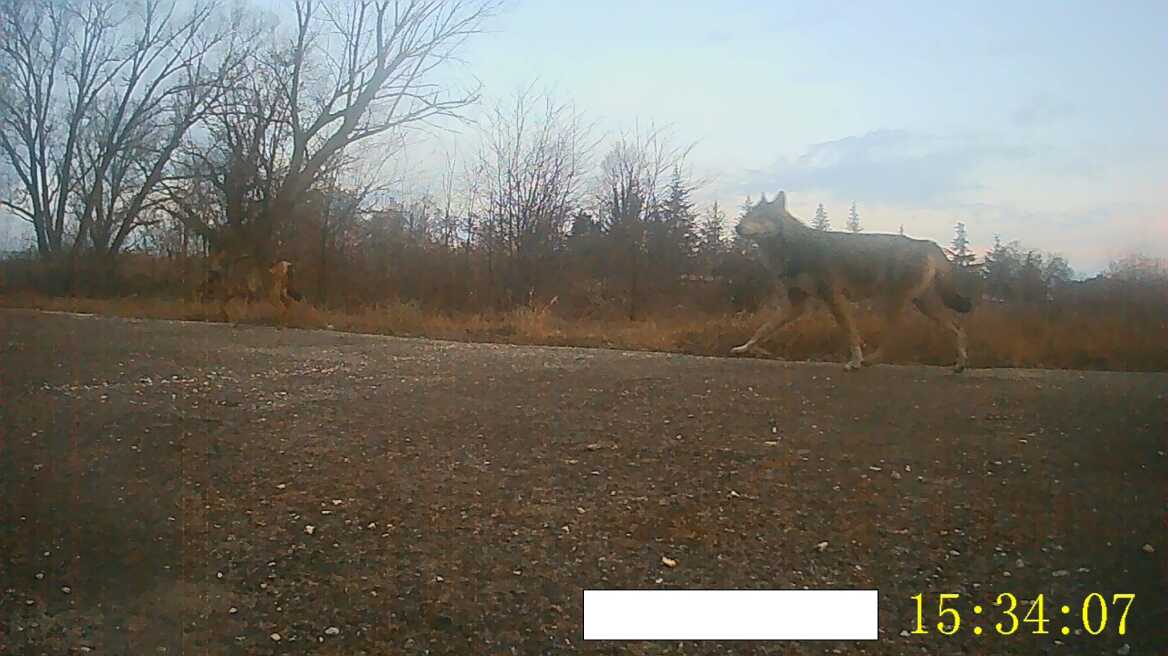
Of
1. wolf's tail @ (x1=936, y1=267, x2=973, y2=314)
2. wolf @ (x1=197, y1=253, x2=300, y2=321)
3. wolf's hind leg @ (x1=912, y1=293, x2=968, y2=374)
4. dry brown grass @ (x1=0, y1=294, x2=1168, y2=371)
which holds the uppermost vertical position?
wolf @ (x1=197, y1=253, x2=300, y2=321)

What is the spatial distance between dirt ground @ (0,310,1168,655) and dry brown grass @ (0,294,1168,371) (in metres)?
1.12

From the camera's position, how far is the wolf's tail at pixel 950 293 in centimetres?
755

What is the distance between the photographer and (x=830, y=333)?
8.91m

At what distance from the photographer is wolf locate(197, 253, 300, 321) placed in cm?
1741

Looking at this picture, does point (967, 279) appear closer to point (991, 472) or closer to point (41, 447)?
point (991, 472)

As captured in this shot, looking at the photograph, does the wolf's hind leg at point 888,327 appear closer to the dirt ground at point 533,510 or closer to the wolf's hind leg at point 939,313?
the wolf's hind leg at point 939,313

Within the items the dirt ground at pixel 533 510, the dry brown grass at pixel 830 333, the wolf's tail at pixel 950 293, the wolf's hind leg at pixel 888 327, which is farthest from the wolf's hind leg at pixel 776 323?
the dirt ground at pixel 533 510

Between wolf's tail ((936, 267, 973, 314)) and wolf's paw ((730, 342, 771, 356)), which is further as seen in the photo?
wolf's paw ((730, 342, 771, 356))
